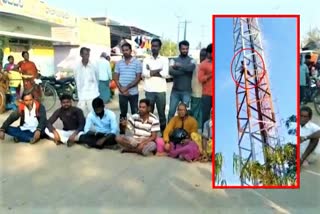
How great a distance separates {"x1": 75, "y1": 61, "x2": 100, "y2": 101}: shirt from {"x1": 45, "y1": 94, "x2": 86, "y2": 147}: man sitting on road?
269 mm

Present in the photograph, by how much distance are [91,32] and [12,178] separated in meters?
18.4

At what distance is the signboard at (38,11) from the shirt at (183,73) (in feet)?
27.6

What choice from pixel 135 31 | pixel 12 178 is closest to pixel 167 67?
pixel 12 178

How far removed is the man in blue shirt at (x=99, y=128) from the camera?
534 centimetres

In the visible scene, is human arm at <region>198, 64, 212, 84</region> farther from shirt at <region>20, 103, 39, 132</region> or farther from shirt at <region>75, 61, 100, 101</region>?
shirt at <region>20, 103, 39, 132</region>

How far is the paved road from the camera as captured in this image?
347 centimetres

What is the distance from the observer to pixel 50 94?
10062 millimetres

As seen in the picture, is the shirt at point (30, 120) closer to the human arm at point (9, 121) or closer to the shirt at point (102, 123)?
the human arm at point (9, 121)

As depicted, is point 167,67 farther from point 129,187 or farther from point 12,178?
point 12,178

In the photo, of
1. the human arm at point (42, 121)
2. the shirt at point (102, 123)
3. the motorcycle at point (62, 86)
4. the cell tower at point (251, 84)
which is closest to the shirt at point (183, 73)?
the shirt at point (102, 123)

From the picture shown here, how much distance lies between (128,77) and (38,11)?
426 inches

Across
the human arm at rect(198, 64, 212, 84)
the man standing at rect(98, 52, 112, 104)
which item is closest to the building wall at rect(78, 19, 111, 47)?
the man standing at rect(98, 52, 112, 104)

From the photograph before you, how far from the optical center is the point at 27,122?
5.66 m

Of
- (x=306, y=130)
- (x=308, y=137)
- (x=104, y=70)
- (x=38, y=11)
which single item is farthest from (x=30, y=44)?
(x=308, y=137)
